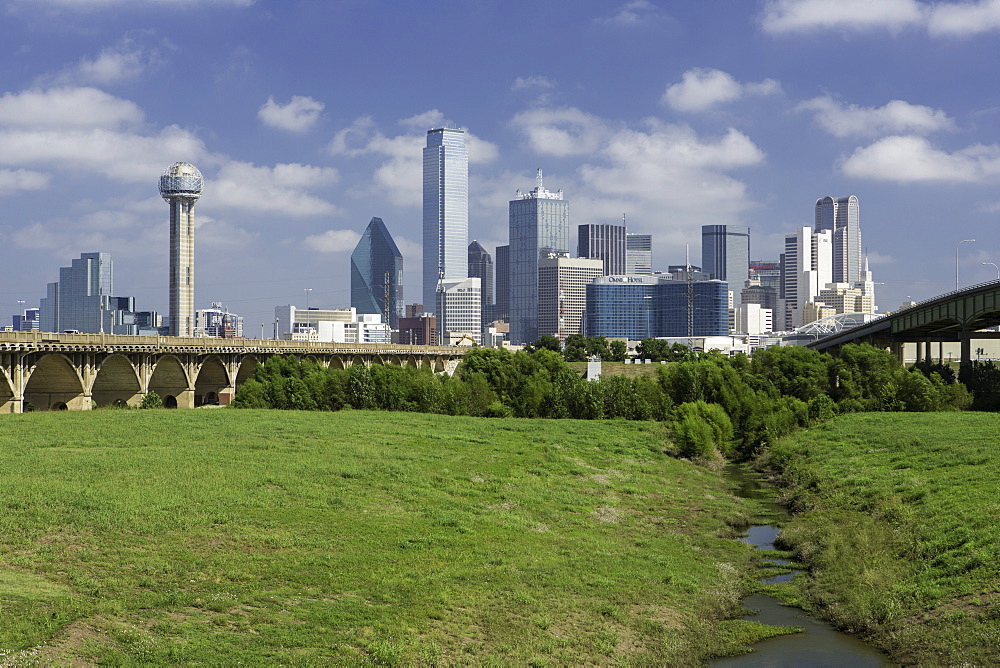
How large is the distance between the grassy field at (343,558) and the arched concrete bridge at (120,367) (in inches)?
1243

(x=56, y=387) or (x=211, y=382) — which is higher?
(x=56, y=387)

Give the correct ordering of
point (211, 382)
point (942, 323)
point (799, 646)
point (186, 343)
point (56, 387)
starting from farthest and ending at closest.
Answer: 1. point (211, 382)
2. point (942, 323)
3. point (186, 343)
4. point (56, 387)
5. point (799, 646)

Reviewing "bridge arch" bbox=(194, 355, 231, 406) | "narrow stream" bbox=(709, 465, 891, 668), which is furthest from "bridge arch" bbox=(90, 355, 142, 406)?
"narrow stream" bbox=(709, 465, 891, 668)

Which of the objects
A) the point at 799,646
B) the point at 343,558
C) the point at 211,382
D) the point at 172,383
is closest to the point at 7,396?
the point at 172,383

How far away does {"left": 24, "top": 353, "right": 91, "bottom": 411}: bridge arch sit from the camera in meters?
93.4

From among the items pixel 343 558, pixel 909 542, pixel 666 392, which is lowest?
pixel 909 542

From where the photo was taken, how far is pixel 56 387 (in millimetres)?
97188

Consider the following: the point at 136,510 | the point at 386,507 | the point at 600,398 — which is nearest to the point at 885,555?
the point at 386,507

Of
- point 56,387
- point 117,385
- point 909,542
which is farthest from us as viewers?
point 117,385

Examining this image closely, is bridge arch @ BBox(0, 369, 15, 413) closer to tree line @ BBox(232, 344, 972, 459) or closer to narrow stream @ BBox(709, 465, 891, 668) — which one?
tree line @ BBox(232, 344, 972, 459)

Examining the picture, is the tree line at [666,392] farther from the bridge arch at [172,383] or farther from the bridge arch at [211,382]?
the bridge arch at [211,382]

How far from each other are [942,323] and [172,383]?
105 meters

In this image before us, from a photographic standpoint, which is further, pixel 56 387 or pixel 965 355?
pixel 965 355

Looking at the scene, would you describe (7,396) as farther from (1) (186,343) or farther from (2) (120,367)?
(1) (186,343)
